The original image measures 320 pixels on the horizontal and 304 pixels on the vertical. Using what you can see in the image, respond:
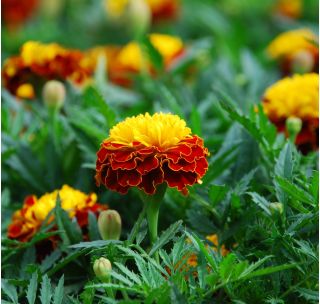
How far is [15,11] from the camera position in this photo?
288 centimetres

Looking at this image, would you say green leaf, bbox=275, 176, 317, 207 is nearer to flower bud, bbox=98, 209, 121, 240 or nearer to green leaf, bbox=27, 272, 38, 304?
flower bud, bbox=98, 209, 121, 240

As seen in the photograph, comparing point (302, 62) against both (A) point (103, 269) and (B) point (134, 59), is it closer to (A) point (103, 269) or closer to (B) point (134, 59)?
(B) point (134, 59)

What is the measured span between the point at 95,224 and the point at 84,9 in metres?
2.14

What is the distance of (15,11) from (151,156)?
203 centimetres

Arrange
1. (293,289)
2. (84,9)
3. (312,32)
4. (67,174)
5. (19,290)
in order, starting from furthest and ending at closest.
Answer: (84,9)
(312,32)
(67,174)
(19,290)
(293,289)

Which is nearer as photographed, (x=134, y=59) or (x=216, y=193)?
(x=216, y=193)

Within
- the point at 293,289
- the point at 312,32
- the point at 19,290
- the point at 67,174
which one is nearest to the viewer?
the point at 293,289

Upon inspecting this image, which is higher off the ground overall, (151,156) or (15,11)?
(151,156)

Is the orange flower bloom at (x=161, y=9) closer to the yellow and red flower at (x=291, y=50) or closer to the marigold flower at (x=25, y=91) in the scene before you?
the yellow and red flower at (x=291, y=50)

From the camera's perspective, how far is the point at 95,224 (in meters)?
1.21

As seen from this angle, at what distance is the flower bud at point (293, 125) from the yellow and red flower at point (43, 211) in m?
0.35

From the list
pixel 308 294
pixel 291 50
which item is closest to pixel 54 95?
pixel 308 294

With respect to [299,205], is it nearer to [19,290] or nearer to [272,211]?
[272,211]

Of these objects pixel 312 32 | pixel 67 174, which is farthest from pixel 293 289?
pixel 312 32
